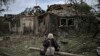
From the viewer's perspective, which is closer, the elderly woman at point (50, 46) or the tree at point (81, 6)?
the elderly woman at point (50, 46)

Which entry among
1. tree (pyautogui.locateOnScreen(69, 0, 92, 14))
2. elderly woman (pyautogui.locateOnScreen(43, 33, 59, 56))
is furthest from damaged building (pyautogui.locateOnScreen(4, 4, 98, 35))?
elderly woman (pyautogui.locateOnScreen(43, 33, 59, 56))

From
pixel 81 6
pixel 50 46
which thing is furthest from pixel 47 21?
pixel 50 46

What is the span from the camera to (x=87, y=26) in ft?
73.9

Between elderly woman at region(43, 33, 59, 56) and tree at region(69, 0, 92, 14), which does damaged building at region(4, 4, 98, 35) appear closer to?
tree at region(69, 0, 92, 14)

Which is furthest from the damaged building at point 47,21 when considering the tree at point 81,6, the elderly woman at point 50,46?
the elderly woman at point 50,46

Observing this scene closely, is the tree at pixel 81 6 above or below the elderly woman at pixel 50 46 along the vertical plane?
above

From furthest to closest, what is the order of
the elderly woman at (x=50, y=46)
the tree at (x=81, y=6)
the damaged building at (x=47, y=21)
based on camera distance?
the damaged building at (x=47, y=21)
the tree at (x=81, y=6)
the elderly woman at (x=50, y=46)

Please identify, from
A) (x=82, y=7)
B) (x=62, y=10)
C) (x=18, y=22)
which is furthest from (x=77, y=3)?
(x=18, y=22)

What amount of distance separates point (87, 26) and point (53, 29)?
13.1 metres

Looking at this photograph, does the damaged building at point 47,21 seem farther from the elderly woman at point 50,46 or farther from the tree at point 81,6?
the elderly woman at point 50,46

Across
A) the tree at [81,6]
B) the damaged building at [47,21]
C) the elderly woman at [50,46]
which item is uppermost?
the tree at [81,6]

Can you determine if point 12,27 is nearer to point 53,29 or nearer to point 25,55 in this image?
point 53,29

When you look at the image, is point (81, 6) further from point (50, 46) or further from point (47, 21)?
point (47, 21)

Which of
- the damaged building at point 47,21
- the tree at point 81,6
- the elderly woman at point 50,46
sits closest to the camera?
the elderly woman at point 50,46
